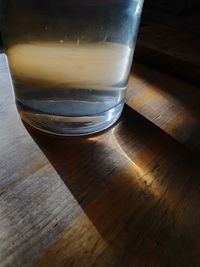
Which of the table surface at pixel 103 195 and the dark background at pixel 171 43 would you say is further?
the dark background at pixel 171 43

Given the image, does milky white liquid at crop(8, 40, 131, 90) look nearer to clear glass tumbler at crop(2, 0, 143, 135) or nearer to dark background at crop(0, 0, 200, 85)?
clear glass tumbler at crop(2, 0, 143, 135)

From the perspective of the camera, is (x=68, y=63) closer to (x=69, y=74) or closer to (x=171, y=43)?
(x=69, y=74)

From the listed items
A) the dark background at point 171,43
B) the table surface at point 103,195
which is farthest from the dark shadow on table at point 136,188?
the dark background at point 171,43

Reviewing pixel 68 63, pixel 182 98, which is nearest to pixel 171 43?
pixel 182 98

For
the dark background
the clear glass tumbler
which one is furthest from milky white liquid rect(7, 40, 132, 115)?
the dark background

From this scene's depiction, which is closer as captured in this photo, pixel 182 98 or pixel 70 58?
pixel 70 58

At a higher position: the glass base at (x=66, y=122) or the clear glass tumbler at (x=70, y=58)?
the clear glass tumbler at (x=70, y=58)

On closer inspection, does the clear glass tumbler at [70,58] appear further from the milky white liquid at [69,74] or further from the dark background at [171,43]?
the dark background at [171,43]
